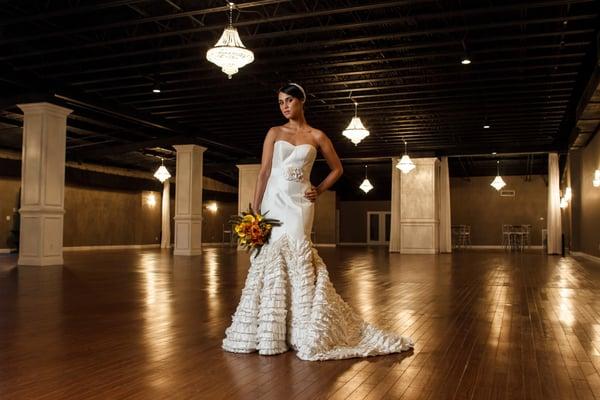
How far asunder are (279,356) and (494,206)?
24376mm

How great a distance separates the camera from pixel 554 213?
18.6m

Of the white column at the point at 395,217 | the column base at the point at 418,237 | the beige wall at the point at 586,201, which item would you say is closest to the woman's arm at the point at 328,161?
the beige wall at the point at 586,201

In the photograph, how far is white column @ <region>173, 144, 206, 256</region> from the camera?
16703mm

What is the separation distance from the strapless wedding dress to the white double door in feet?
84.3

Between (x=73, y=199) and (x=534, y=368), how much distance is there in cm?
1974

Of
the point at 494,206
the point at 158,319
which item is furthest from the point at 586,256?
the point at 158,319

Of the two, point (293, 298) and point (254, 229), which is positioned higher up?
point (254, 229)

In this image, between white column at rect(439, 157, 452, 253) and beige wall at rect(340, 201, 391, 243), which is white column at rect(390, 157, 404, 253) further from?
beige wall at rect(340, 201, 391, 243)

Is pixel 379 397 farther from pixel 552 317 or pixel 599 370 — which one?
pixel 552 317

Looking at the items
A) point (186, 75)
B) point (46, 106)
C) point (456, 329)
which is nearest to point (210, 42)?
point (186, 75)

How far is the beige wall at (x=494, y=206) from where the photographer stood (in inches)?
998

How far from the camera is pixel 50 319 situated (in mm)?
4672

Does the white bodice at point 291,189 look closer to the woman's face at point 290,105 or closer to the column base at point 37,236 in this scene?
the woman's face at point 290,105

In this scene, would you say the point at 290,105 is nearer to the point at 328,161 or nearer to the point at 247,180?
the point at 328,161
